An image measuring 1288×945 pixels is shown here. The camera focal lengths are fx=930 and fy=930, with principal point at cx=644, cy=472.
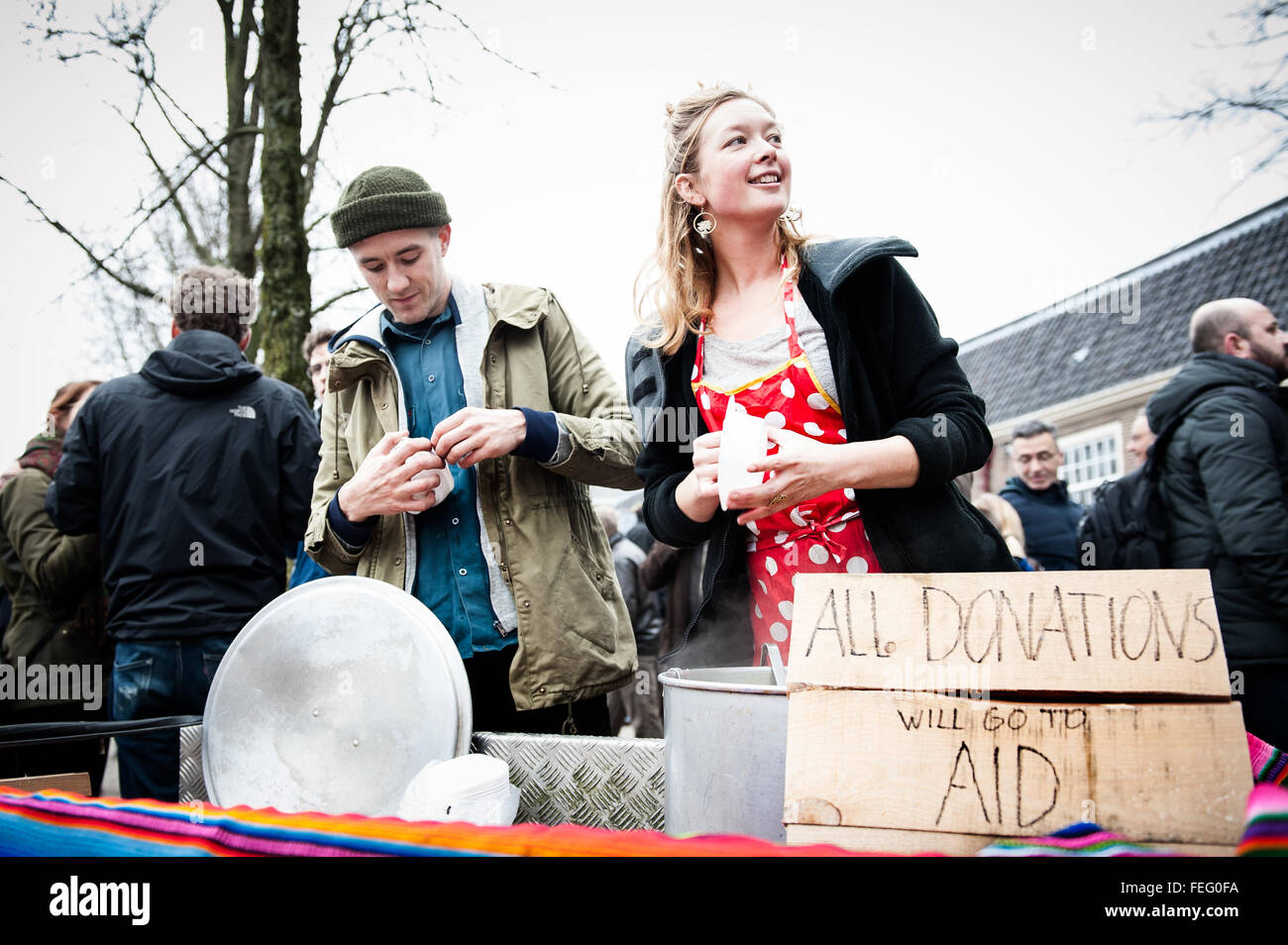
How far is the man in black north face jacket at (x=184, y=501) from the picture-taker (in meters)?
2.80

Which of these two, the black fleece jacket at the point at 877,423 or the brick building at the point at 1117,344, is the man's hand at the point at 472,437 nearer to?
the black fleece jacket at the point at 877,423

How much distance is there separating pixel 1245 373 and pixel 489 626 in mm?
2571

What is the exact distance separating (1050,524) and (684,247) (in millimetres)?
4319

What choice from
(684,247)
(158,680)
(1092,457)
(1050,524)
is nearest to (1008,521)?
(1050,524)

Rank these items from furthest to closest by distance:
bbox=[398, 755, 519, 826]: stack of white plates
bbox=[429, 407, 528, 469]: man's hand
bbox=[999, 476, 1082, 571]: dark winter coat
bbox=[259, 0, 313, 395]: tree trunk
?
1. bbox=[259, 0, 313, 395]: tree trunk
2. bbox=[999, 476, 1082, 571]: dark winter coat
3. bbox=[429, 407, 528, 469]: man's hand
4. bbox=[398, 755, 519, 826]: stack of white plates

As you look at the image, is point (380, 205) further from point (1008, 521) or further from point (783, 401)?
point (1008, 521)

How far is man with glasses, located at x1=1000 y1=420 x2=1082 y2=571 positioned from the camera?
5.55 m

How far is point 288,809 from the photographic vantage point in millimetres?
1606

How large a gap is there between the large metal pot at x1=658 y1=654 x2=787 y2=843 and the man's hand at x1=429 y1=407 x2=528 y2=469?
0.79 meters

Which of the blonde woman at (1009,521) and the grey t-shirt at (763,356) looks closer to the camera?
the grey t-shirt at (763,356)

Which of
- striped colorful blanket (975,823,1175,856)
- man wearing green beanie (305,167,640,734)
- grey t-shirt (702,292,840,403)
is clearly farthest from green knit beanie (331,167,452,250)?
striped colorful blanket (975,823,1175,856)

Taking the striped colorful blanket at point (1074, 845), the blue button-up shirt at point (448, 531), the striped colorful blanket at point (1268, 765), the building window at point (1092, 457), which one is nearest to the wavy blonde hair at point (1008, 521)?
the blue button-up shirt at point (448, 531)

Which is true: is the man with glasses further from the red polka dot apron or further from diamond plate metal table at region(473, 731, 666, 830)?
diamond plate metal table at region(473, 731, 666, 830)
